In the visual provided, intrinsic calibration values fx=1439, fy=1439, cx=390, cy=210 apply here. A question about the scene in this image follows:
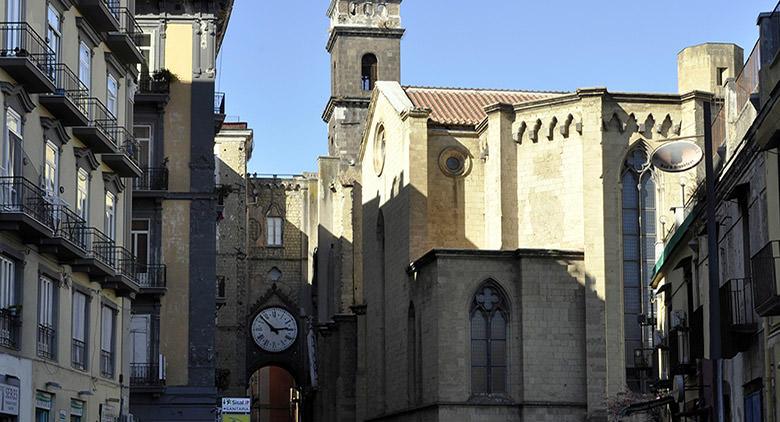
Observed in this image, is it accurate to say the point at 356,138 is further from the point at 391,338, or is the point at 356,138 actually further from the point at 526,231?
the point at 526,231

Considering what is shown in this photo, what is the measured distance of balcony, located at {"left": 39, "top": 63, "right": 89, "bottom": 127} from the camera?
980 inches

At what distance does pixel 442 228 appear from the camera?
168ft

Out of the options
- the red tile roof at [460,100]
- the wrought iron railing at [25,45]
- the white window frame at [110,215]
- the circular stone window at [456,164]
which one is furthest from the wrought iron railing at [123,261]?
the red tile roof at [460,100]

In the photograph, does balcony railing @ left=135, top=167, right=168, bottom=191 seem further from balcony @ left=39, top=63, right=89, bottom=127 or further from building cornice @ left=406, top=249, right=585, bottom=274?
balcony @ left=39, top=63, right=89, bottom=127

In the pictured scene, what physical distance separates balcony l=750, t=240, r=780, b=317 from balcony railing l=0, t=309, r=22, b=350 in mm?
11558

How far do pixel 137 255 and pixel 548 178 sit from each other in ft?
50.0

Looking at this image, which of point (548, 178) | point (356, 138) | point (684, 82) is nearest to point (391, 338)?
point (548, 178)

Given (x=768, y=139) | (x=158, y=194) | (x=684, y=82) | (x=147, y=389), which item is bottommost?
(x=147, y=389)

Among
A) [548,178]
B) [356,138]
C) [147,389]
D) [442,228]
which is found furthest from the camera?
[356,138]

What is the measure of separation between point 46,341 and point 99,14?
6758mm

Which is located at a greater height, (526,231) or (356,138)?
(356,138)

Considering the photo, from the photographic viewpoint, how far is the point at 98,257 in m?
28.0

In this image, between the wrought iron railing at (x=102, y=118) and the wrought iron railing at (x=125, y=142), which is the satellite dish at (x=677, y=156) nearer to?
the wrought iron railing at (x=102, y=118)

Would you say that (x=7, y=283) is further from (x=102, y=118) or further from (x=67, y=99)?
(x=102, y=118)
